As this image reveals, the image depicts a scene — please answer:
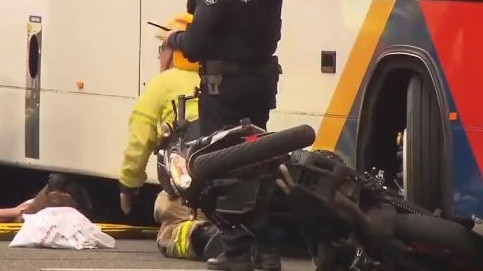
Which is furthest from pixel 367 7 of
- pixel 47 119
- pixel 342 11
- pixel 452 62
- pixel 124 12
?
pixel 47 119

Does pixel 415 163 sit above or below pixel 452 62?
below

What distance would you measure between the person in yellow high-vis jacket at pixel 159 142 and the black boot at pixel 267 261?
0.92m

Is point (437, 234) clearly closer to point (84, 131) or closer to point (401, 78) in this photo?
point (401, 78)

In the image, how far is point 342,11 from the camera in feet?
26.5

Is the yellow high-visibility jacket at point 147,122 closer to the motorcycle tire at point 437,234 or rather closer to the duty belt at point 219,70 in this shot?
the duty belt at point 219,70

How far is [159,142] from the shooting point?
8.35 m

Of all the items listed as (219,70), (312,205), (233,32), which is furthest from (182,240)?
(312,205)

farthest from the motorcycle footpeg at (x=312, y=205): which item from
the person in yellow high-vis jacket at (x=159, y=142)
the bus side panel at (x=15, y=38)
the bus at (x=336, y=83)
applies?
the bus side panel at (x=15, y=38)

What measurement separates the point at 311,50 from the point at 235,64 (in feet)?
3.54

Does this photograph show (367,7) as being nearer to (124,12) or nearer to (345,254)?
(124,12)

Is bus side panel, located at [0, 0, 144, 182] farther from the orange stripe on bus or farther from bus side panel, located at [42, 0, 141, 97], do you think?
the orange stripe on bus

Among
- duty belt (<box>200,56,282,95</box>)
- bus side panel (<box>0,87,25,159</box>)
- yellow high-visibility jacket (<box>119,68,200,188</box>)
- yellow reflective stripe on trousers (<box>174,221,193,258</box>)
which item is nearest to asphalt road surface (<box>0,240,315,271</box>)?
yellow reflective stripe on trousers (<box>174,221,193,258</box>)

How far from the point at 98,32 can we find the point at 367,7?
3080 millimetres

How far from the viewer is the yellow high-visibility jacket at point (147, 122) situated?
853 centimetres
